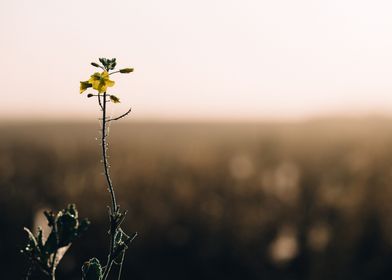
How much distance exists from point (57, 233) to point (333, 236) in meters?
14.4

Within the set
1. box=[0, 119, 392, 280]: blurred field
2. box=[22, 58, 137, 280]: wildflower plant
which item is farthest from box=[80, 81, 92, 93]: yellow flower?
box=[0, 119, 392, 280]: blurred field

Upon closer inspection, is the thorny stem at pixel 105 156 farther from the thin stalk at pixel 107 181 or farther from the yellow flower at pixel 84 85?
the yellow flower at pixel 84 85

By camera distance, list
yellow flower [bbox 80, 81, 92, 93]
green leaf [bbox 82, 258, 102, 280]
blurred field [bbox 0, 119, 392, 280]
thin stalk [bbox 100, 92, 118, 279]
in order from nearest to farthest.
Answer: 1. thin stalk [bbox 100, 92, 118, 279]
2. green leaf [bbox 82, 258, 102, 280]
3. yellow flower [bbox 80, 81, 92, 93]
4. blurred field [bbox 0, 119, 392, 280]

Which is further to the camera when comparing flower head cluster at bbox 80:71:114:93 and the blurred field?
the blurred field

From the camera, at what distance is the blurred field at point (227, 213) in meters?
14.6

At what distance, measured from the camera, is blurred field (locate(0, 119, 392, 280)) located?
14555 mm

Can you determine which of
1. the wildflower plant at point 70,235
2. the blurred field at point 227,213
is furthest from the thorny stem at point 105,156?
the blurred field at point 227,213

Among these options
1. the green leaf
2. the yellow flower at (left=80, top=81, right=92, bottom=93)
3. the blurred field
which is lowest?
the blurred field

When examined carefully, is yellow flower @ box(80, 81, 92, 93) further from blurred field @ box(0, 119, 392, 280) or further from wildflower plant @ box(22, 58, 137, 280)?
blurred field @ box(0, 119, 392, 280)

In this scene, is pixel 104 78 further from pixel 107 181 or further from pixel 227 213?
pixel 227 213

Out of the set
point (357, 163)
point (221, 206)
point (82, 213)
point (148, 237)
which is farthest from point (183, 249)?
point (357, 163)

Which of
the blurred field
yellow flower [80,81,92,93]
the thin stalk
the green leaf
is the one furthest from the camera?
the blurred field

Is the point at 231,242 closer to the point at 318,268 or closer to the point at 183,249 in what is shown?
the point at 183,249

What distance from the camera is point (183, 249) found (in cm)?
1560
